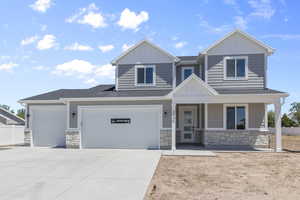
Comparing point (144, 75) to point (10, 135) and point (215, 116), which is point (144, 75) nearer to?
A: point (215, 116)

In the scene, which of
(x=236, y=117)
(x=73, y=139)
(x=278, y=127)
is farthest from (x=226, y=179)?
(x=73, y=139)

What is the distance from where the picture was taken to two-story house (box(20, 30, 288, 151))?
15.4 meters

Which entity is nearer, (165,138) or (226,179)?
(226,179)

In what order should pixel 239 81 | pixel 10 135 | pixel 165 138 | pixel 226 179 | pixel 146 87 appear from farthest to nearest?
pixel 10 135 → pixel 146 87 → pixel 239 81 → pixel 165 138 → pixel 226 179

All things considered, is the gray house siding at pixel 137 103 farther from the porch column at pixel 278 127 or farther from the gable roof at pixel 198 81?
the porch column at pixel 278 127

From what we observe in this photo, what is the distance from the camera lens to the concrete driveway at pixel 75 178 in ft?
20.7

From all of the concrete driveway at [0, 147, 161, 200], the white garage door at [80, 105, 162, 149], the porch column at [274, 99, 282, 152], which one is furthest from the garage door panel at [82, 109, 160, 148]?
the porch column at [274, 99, 282, 152]

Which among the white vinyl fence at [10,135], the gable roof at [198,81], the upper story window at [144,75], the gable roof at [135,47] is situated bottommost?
the white vinyl fence at [10,135]

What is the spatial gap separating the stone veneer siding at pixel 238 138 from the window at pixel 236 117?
0.38 metres

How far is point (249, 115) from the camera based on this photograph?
16.1 m

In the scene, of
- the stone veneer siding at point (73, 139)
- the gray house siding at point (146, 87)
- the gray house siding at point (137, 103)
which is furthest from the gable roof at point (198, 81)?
the stone veneer siding at point (73, 139)

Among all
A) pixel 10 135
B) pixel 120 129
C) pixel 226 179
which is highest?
pixel 120 129

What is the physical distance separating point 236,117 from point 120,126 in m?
7.11

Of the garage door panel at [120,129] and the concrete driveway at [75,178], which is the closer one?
the concrete driveway at [75,178]
